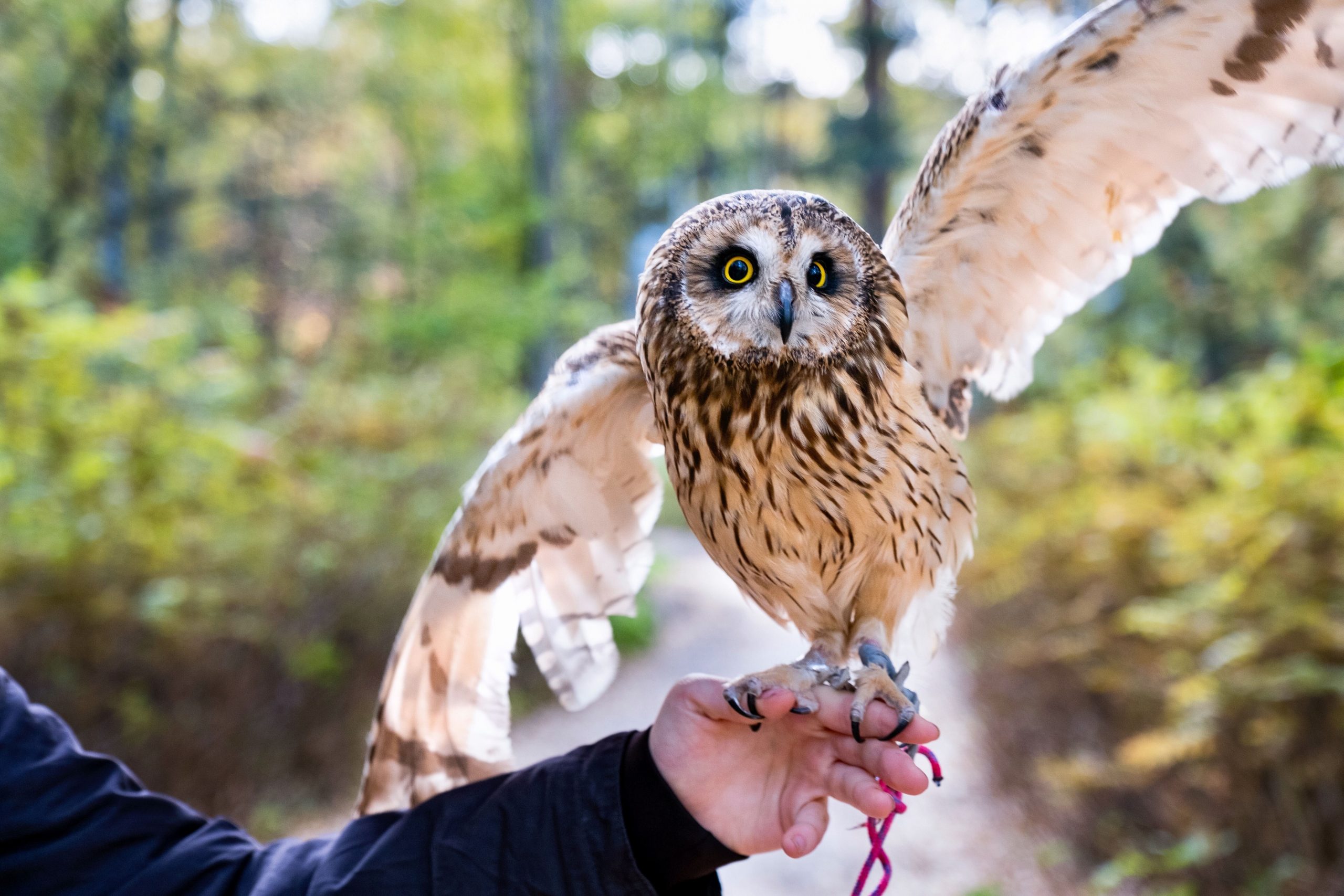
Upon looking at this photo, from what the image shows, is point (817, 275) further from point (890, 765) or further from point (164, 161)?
point (164, 161)

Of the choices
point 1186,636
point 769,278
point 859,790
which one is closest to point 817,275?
point 769,278

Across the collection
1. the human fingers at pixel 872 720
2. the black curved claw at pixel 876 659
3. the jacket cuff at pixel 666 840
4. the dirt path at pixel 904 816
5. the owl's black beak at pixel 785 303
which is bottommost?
the dirt path at pixel 904 816

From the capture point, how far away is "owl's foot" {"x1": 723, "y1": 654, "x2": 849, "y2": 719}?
4.08 ft

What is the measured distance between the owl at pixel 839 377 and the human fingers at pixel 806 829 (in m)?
0.15

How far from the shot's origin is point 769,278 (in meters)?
1.25

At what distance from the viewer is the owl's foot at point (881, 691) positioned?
3.85ft

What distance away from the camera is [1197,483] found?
3568 millimetres

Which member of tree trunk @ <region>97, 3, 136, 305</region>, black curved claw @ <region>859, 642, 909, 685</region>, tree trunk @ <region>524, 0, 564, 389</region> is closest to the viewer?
black curved claw @ <region>859, 642, 909, 685</region>

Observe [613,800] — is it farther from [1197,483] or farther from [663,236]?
[1197,483]

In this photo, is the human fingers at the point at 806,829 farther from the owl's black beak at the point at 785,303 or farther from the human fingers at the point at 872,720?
the owl's black beak at the point at 785,303

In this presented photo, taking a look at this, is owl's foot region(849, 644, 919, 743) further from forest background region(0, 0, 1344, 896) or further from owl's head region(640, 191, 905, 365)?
forest background region(0, 0, 1344, 896)

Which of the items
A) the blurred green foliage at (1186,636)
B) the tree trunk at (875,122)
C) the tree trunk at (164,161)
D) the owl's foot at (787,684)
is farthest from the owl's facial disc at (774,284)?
the tree trunk at (875,122)

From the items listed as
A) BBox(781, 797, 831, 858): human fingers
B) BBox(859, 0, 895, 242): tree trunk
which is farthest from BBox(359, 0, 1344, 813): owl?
BBox(859, 0, 895, 242): tree trunk

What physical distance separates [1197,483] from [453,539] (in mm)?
3148
